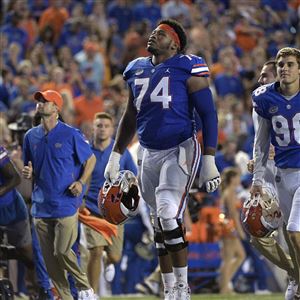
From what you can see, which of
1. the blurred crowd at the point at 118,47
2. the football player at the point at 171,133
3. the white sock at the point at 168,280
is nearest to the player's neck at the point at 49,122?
the football player at the point at 171,133

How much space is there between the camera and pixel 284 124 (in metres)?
9.10

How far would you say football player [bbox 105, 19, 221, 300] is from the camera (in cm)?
874

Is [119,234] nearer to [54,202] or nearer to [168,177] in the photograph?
[54,202]

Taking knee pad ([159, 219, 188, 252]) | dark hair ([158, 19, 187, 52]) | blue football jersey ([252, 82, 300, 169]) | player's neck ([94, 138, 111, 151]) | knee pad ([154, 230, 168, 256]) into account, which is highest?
dark hair ([158, 19, 187, 52])

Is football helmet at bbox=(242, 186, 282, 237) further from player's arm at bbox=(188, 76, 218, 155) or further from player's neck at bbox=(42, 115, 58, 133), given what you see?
player's neck at bbox=(42, 115, 58, 133)

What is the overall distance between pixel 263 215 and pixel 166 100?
1.26 meters

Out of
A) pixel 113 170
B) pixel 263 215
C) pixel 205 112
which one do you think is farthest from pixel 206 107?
pixel 263 215

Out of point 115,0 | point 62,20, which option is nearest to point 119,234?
point 62,20

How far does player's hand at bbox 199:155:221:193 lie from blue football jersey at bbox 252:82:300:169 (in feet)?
2.20

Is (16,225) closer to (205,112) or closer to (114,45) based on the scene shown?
(205,112)

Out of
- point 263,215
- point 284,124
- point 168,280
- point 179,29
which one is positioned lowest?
point 168,280

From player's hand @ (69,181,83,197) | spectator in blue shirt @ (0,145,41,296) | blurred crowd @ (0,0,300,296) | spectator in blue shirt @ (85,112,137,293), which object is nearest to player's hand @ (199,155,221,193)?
player's hand @ (69,181,83,197)

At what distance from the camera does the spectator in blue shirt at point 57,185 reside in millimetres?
9930

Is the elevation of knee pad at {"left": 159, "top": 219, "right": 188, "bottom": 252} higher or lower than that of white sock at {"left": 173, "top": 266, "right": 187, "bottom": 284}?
higher
